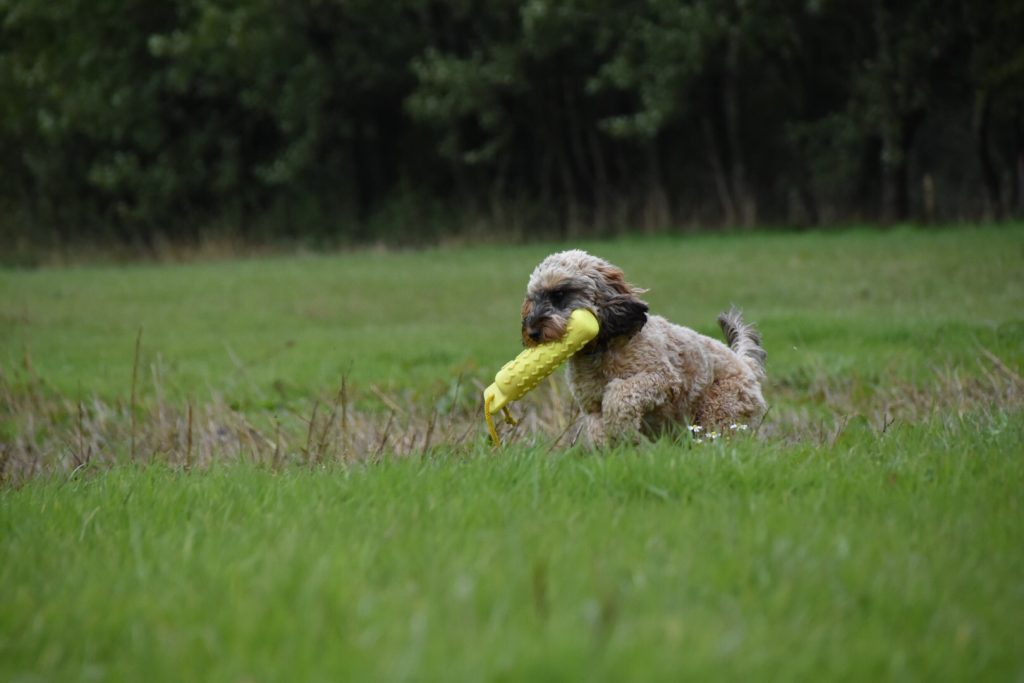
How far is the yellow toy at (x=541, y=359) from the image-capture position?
5953 millimetres

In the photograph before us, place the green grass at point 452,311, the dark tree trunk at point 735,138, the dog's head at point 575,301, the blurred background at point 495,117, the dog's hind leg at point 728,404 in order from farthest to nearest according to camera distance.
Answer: the dark tree trunk at point 735,138 < the blurred background at point 495,117 < the green grass at point 452,311 < the dog's hind leg at point 728,404 < the dog's head at point 575,301

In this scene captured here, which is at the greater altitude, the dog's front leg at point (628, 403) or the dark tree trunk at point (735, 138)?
the dark tree trunk at point (735, 138)

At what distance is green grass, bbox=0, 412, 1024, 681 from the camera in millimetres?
2865

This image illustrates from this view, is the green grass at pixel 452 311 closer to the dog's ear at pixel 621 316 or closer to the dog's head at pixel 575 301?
the dog's head at pixel 575 301

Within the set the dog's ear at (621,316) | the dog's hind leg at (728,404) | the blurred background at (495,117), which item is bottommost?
the dog's hind leg at (728,404)

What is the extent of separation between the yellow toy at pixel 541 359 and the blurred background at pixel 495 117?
74.0ft

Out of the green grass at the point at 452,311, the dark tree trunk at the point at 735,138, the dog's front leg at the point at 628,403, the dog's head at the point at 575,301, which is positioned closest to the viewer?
the dog's front leg at the point at 628,403

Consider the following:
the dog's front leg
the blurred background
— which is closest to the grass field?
the dog's front leg

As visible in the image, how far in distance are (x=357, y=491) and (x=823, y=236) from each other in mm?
21889

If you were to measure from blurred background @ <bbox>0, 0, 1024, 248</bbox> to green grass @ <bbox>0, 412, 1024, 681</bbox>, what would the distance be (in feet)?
78.0

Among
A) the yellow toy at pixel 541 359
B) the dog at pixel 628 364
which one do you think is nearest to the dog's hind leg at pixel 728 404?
the dog at pixel 628 364

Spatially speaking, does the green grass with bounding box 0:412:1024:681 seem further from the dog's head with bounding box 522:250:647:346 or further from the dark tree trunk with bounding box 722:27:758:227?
the dark tree trunk with bounding box 722:27:758:227

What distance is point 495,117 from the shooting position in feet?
109

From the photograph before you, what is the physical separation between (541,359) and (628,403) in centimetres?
51
